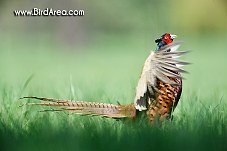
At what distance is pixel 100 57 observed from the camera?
3506 mm

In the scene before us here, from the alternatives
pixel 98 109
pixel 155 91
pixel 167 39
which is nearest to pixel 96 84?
pixel 98 109

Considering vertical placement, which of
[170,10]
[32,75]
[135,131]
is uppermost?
[170,10]

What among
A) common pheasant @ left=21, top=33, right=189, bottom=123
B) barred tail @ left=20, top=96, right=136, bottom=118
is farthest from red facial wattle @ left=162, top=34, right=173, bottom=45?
barred tail @ left=20, top=96, right=136, bottom=118

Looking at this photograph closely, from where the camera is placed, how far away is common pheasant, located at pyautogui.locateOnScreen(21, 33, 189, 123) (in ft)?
11.4

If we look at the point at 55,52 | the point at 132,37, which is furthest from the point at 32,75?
the point at 132,37

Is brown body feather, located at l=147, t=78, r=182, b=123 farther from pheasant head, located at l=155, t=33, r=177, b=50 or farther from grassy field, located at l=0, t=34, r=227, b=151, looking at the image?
pheasant head, located at l=155, t=33, r=177, b=50

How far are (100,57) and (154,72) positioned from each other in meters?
0.25

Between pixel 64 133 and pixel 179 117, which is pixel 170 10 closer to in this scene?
pixel 179 117

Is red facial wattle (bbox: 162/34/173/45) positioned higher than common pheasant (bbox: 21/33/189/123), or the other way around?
red facial wattle (bbox: 162/34/173/45)

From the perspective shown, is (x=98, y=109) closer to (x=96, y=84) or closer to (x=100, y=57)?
(x=96, y=84)

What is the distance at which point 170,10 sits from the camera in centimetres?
350

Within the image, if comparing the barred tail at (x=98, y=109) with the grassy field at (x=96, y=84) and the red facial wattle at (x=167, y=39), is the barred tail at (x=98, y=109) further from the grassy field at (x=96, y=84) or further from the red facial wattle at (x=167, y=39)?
the red facial wattle at (x=167, y=39)

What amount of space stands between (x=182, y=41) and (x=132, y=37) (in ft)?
0.72

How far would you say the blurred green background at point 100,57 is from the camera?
3494mm
